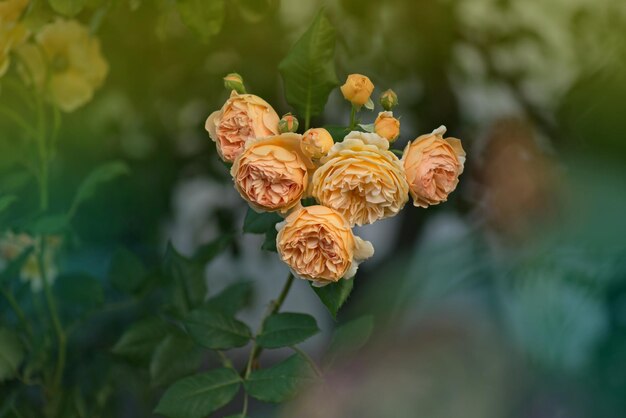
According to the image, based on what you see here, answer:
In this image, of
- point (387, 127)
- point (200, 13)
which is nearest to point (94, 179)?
point (200, 13)

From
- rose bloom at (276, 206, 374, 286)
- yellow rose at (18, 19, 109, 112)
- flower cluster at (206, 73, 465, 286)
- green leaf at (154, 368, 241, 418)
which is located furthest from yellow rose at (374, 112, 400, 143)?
yellow rose at (18, 19, 109, 112)

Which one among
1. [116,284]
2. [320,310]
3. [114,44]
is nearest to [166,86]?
[114,44]

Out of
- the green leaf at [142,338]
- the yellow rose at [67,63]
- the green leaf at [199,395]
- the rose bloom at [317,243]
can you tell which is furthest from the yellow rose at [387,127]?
the yellow rose at [67,63]

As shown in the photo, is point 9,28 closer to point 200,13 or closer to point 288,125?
point 200,13

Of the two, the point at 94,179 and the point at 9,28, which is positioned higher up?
the point at 9,28

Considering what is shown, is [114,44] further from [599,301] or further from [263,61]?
[599,301]
